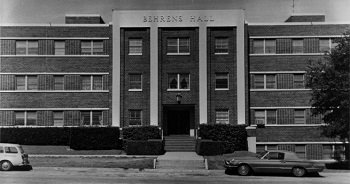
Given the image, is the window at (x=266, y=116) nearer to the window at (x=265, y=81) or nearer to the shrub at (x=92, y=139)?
the window at (x=265, y=81)

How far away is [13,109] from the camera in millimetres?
41219

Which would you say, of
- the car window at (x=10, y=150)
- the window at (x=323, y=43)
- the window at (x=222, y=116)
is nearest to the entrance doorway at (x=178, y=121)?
the window at (x=222, y=116)

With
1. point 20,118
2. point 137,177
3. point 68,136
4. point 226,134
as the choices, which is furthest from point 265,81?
point 137,177

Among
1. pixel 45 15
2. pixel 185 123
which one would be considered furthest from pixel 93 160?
pixel 185 123

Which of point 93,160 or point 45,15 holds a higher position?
point 45,15

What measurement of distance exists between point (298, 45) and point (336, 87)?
12.6 meters

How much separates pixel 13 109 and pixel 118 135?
30.6 ft

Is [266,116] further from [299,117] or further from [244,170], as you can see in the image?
[244,170]

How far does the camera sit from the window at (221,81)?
41.4 meters

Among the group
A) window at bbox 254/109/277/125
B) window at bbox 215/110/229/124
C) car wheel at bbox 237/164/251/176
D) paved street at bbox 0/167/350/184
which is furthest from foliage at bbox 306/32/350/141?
window at bbox 215/110/229/124

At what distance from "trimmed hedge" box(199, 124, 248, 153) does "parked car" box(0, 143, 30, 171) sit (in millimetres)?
15838

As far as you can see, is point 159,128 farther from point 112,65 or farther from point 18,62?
point 18,62

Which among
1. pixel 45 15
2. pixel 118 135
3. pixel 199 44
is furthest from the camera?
pixel 199 44

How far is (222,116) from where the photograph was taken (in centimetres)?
4125
